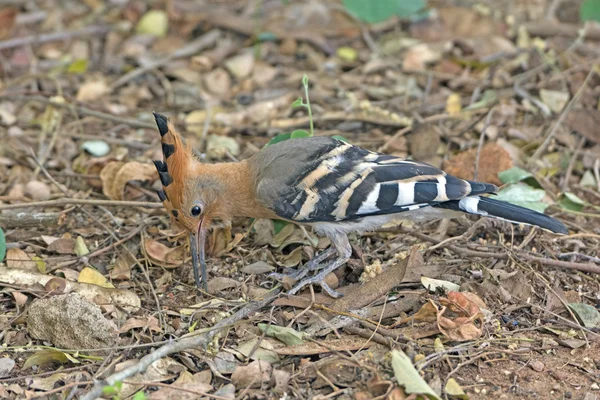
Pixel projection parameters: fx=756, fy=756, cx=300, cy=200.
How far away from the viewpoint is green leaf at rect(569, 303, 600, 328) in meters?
3.78

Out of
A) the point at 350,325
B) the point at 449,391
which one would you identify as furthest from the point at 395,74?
the point at 449,391

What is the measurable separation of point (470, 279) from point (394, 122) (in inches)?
69.0

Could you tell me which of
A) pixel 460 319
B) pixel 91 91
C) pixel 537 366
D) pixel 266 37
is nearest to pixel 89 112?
pixel 91 91

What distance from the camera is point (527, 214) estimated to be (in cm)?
393

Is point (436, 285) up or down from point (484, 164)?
down

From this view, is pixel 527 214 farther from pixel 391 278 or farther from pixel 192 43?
pixel 192 43

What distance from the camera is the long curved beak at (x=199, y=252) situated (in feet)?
13.4

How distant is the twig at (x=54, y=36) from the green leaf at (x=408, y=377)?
15.4 feet

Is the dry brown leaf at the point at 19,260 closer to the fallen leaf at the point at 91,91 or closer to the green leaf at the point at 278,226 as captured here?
the green leaf at the point at 278,226

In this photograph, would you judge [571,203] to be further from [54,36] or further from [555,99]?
[54,36]

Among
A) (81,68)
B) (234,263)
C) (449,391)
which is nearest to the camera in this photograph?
(449,391)

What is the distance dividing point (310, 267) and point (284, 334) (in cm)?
74

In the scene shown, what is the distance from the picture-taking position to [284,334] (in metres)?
3.65

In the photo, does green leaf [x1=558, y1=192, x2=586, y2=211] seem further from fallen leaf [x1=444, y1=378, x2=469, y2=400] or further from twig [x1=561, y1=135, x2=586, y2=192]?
fallen leaf [x1=444, y1=378, x2=469, y2=400]
